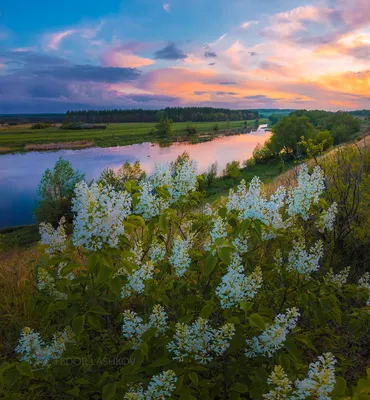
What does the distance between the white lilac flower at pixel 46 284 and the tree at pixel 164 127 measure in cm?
13311

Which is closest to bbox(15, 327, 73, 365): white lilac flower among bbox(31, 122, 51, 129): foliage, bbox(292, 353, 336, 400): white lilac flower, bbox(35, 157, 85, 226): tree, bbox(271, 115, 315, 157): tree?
bbox(292, 353, 336, 400): white lilac flower

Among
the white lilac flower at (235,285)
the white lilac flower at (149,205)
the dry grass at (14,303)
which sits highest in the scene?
the white lilac flower at (149,205)

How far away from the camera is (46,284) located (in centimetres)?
308

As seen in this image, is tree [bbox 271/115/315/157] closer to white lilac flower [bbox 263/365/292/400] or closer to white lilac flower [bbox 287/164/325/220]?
white lilac flower [bbox 287/164/325/220]

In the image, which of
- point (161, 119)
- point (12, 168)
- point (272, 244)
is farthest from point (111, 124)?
point (272, 244)

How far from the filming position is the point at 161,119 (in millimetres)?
135625

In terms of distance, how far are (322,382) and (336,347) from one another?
2.82 m

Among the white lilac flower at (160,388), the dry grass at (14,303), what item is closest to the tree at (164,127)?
the dry grass at (14,303)

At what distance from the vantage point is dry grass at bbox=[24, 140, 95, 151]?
11488cm

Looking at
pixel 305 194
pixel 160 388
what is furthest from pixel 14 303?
pixel 305 194

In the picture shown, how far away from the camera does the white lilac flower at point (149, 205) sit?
3.33m

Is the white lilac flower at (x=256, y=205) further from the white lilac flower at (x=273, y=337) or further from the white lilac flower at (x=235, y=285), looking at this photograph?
the white lilac flower at (x=273, y=337)

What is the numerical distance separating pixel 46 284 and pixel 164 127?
133855mm

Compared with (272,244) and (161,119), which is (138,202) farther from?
(161,119)
